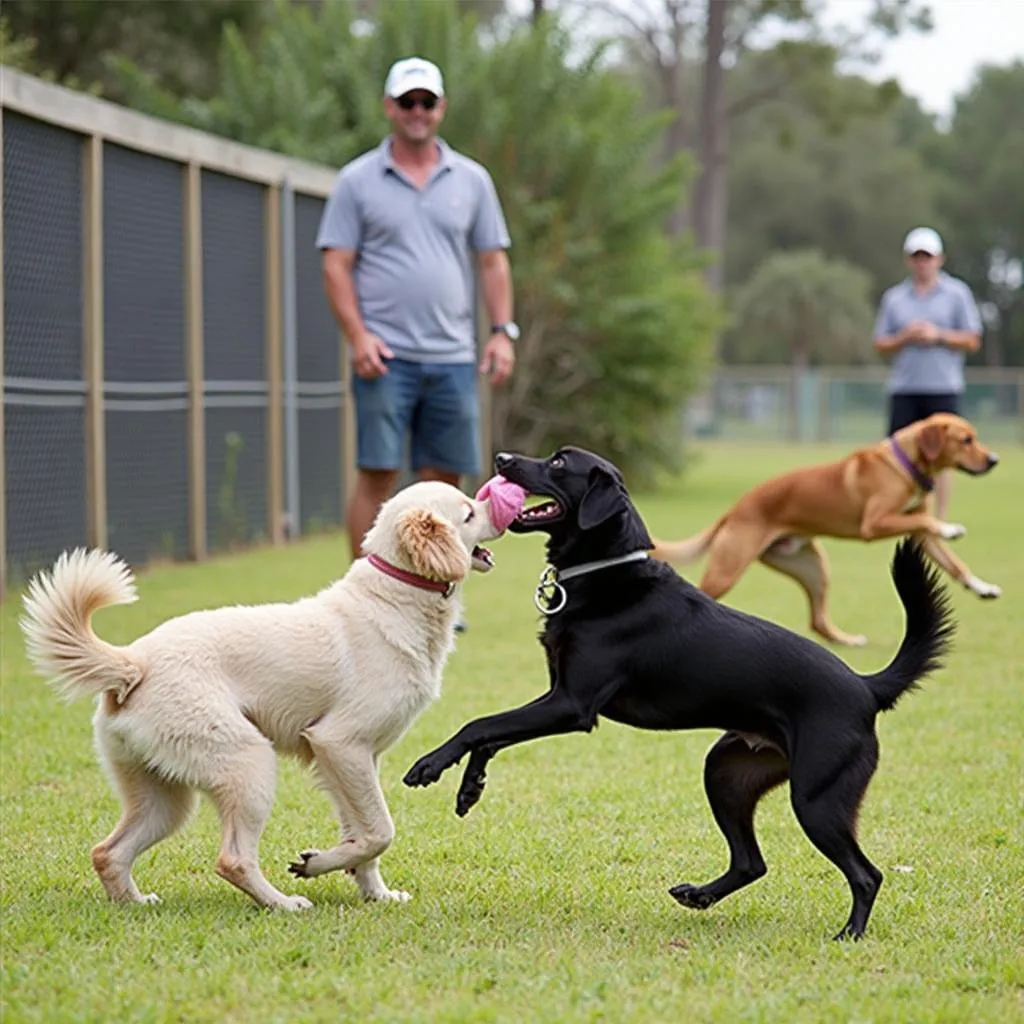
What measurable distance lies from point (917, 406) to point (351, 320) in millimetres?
6837

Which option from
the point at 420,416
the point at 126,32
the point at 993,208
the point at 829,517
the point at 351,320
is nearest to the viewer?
the point at 351,320

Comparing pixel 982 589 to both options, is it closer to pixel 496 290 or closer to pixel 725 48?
pixel 496 290

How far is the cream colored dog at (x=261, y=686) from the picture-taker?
4320 millimetres

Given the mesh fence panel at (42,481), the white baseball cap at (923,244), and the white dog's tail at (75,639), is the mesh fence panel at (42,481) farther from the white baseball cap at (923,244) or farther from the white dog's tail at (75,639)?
the white baseball cap at (923,244)

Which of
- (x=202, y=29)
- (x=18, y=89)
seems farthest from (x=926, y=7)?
(x=18, y=89)

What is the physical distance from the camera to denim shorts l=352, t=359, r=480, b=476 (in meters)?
8.78

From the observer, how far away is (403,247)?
8.92 m

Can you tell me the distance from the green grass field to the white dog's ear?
0.83 meters

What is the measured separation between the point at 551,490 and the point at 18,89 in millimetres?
6190

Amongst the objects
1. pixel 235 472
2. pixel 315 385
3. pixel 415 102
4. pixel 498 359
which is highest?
pixel 415 102

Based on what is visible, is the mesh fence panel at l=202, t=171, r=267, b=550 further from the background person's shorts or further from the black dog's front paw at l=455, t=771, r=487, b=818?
the black dog's front paw at l=455, t=771, r=487, b=818

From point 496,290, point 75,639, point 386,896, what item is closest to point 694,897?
point 386,896

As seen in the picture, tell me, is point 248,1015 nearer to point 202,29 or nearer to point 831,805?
point 831,805

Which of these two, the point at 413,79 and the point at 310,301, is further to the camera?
the point at 310,301
